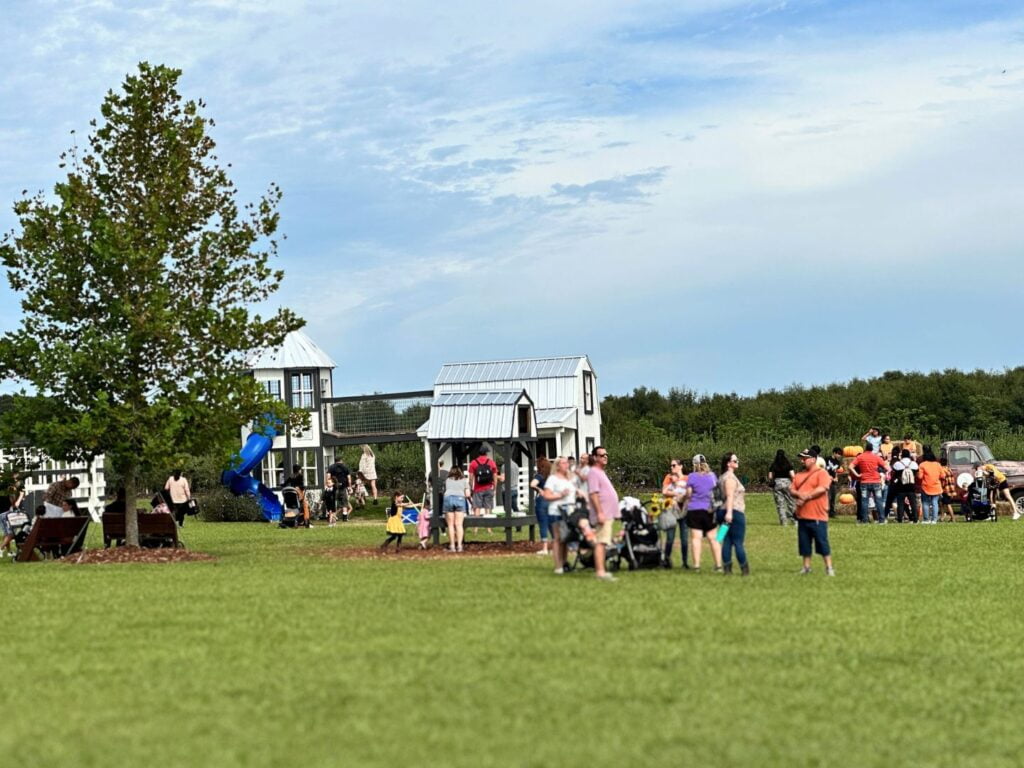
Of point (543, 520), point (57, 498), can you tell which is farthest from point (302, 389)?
point (543, 520)

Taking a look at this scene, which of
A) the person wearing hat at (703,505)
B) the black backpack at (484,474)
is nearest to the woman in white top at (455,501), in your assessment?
the black backpack at (484,474)

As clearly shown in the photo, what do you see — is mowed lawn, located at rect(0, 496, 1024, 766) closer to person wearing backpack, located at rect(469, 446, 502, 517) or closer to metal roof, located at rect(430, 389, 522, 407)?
person wearing backpack, located at rect(469, 446, 502, 517)

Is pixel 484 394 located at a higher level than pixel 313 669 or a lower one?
higher

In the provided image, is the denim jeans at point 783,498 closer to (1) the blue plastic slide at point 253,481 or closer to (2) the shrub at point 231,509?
(1) the blue plastic slide at point 253,481

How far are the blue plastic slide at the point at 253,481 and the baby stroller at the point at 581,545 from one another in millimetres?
25069

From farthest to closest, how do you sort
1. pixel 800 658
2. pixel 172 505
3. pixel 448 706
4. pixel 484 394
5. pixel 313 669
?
pixel 172 505
pixel 484 394
pixel 800 658
pixel 313 669
pixel 448 706

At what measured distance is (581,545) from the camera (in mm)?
20984

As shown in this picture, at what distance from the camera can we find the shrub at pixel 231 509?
150 feet

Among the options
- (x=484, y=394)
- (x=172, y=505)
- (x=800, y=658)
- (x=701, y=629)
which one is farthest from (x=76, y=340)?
(x=800, y=658)

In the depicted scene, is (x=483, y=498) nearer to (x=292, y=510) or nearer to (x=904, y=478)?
(x=904, y=478)

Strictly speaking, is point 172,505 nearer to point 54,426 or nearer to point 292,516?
point 292,516

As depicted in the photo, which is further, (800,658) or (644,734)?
(800,658)

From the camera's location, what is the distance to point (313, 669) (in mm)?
12188

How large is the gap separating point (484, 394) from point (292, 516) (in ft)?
43.2
